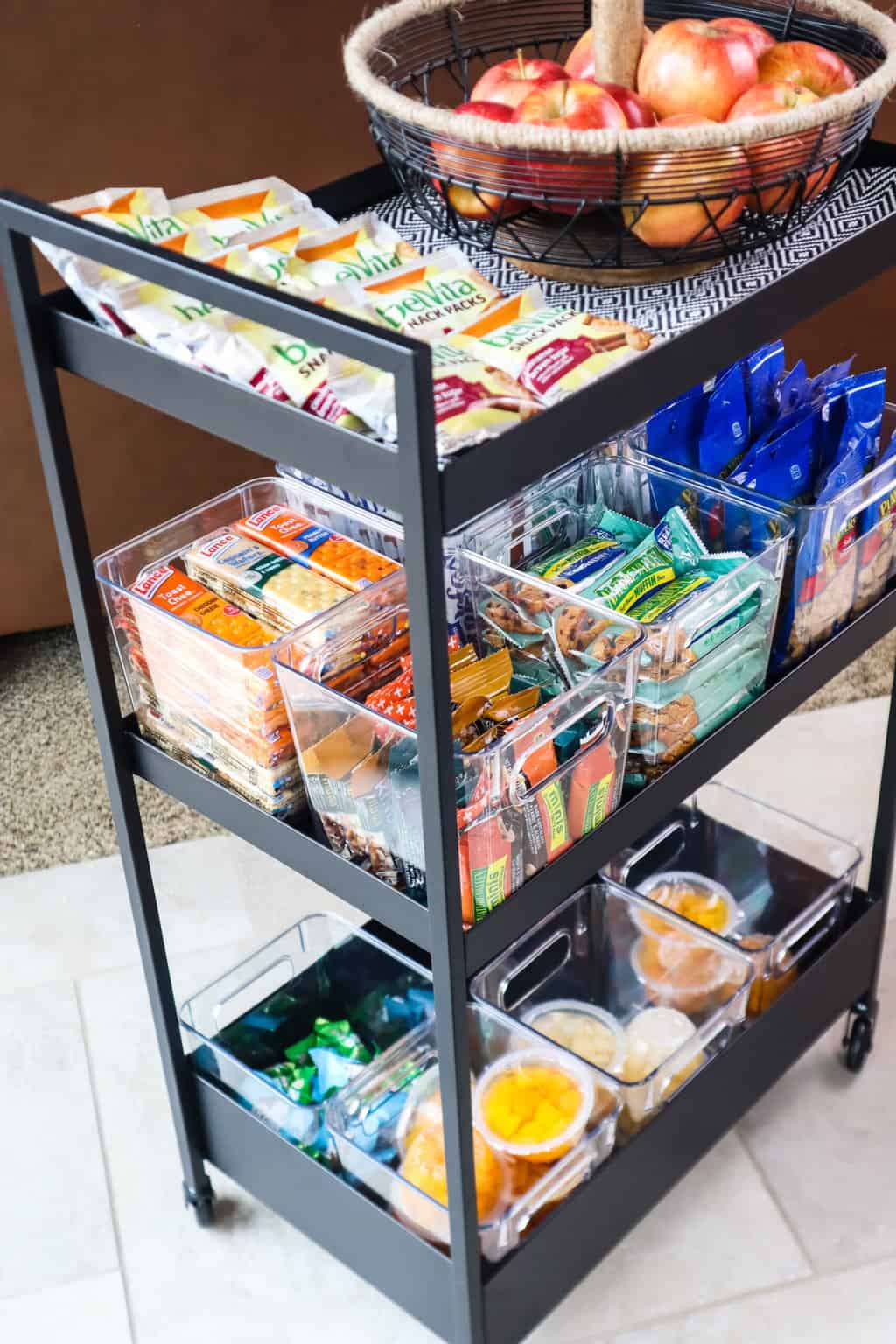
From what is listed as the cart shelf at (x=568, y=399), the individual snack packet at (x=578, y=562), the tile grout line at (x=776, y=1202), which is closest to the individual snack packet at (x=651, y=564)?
the individual snack packet at (x=578, y=562)

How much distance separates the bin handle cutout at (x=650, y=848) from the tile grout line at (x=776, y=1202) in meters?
0.30

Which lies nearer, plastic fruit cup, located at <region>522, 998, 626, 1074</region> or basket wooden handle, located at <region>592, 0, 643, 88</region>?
basket wooden handle, located at <region>592, 0, 643, 88</region>

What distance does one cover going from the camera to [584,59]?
1.18m

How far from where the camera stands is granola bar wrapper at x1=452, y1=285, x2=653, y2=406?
3.07 feet

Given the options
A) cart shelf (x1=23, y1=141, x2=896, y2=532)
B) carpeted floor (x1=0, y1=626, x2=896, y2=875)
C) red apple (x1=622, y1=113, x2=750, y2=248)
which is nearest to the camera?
cart shelf (x1=23, y1=141, x2=896, y2=532)

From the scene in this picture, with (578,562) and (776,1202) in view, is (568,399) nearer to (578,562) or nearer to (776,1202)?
(578,562)

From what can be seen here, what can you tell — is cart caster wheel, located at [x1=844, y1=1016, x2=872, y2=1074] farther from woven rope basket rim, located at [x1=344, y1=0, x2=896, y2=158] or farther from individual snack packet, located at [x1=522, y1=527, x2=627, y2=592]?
woven rope basket rim, located at [x1=344, y1=0, x2=896, y2=158]

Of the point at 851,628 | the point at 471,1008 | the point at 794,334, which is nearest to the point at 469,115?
the point at 851,628

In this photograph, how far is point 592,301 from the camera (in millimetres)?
1090

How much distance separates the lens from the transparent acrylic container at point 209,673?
44.5 inches

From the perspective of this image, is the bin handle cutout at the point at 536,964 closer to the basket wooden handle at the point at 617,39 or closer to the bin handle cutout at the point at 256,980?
the bin handle cutout at the point at 256,980

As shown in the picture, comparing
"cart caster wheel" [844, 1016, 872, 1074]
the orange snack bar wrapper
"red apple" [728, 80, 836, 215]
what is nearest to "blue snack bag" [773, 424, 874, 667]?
"red apple" [728, 80, 836, 215]

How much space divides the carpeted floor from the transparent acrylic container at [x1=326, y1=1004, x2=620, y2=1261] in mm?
721

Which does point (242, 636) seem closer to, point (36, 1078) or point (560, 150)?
point (560, 150)
